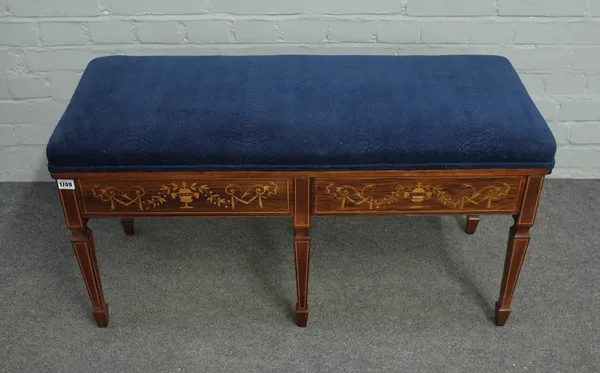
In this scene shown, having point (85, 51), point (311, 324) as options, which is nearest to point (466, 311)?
point (311, 324)

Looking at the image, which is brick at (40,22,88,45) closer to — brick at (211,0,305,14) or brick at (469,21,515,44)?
brick at (211,0,305,14)

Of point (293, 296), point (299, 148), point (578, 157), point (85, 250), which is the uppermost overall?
point (299, 148)

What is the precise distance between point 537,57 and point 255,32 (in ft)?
2.36

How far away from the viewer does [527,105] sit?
1516mm

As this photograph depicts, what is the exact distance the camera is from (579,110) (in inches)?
81.2

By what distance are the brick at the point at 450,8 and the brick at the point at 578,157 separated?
1.60ft

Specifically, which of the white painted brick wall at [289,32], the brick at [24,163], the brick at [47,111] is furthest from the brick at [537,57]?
the brick at [24,163]

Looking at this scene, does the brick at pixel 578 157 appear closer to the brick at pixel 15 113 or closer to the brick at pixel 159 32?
the brick at pixel 159 32

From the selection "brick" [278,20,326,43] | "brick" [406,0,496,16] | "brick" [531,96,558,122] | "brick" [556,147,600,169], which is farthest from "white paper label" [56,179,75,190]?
"brick" [556,147,600,169]

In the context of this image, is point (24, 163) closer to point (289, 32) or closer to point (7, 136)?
point (7, 136)

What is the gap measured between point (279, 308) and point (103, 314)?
39 cm

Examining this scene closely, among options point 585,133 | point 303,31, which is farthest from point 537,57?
point 303,31

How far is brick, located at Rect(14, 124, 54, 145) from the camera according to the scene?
2.07 meters

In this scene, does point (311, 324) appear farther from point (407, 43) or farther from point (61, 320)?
point (407, 43)
